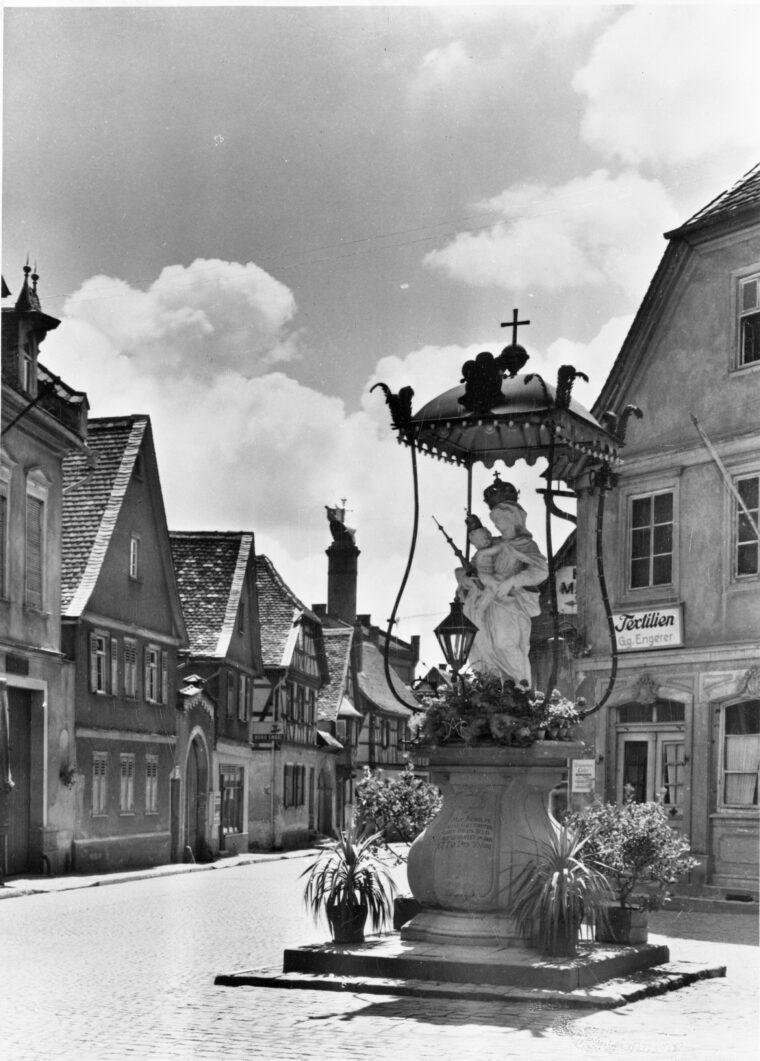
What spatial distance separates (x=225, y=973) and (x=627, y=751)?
1443cm

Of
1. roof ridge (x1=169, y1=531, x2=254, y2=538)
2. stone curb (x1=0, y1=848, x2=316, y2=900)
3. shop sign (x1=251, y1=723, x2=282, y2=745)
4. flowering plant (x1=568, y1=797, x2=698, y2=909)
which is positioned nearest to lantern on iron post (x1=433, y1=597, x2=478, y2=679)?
flowering plant (x1=568, y1=797, x2=698, y2=909)

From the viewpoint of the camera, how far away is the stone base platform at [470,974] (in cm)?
1134

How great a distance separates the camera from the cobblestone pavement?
962 cm

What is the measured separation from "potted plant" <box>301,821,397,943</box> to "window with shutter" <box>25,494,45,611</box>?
44.8 ft

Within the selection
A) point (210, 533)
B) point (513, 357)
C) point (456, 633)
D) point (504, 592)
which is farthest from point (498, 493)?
point (210, 533)

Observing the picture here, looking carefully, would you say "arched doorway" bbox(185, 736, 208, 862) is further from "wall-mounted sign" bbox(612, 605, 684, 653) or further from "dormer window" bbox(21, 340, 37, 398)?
"wall-mounted sign" bbox(612, 605, 684, 653)

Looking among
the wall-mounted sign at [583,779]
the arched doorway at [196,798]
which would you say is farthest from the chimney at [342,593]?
the wall-mounted sign at [583,779]

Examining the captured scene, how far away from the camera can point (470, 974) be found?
1173 centimetres

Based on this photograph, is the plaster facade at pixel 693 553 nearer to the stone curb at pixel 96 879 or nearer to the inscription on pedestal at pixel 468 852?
the stone curb at pixel 96 879

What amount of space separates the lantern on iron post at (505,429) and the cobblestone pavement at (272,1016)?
9.78ft

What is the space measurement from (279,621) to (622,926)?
37969 millimetres

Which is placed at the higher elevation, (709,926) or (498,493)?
(498,493)

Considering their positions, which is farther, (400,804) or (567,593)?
(567,593)

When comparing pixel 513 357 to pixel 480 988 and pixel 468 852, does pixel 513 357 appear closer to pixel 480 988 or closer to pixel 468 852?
pixel 468 852
